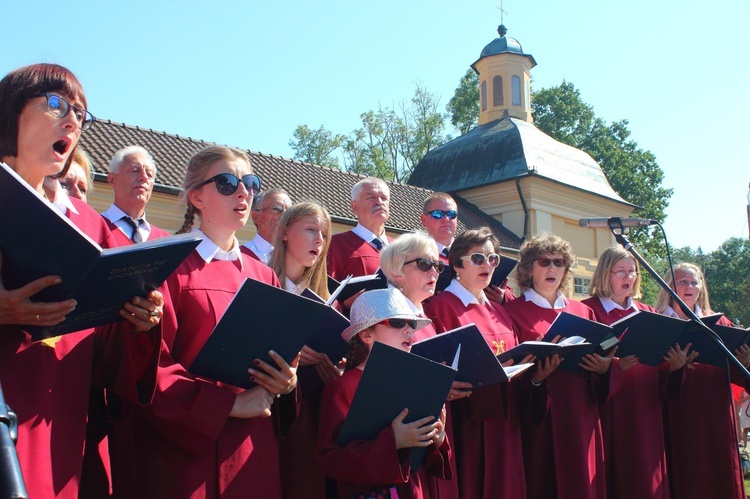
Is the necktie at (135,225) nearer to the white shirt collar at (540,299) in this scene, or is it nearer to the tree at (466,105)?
the white shirt collar at (540,299)

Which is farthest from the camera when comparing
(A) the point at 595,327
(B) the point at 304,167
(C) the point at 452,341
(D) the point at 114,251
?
(B) the point at 304,167

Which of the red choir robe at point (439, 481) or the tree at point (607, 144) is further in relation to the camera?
the tree at point (607, 144)

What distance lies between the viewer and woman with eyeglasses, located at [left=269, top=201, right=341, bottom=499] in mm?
4055

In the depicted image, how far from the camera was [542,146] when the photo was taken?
31875 mm

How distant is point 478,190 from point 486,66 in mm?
8843

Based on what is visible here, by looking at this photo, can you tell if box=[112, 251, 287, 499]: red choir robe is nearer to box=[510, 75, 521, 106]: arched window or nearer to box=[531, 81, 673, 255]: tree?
box=[510, 75, 521, 106]: arched window

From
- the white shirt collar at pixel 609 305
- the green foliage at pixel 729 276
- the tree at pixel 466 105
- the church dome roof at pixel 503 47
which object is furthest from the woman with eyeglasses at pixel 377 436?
the green foliage at pixel 729 276

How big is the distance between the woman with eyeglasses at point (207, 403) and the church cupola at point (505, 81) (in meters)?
33.1

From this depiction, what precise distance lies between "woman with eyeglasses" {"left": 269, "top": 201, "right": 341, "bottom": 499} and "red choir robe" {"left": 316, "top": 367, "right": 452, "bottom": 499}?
214mm

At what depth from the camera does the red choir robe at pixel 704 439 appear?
6691 mm

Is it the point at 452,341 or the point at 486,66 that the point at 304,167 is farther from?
the point at 452,341

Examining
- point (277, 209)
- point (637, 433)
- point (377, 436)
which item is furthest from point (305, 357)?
point (637, 433)

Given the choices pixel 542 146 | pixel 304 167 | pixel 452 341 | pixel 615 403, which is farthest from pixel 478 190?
pixel 452 341

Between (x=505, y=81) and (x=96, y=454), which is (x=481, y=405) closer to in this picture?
(x=96, y=454)
